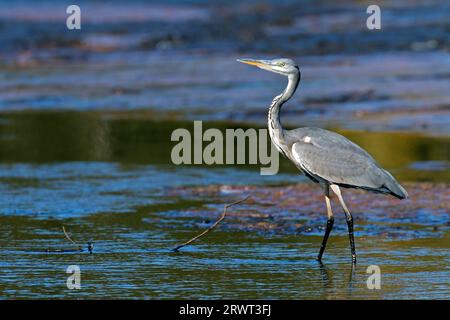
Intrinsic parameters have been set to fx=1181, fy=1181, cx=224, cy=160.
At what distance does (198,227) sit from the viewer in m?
10.6

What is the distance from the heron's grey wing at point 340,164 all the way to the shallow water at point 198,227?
58cm

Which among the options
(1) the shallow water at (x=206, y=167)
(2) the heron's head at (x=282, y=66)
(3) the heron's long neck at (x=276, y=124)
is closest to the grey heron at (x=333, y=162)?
(3) the heron's long neck at (x=276, y=124)

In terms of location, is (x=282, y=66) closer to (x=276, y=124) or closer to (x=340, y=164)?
(x=276, y=124)

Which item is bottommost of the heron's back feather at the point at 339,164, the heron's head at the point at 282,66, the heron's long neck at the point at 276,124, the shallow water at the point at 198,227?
the shallow water at the point at 198,227

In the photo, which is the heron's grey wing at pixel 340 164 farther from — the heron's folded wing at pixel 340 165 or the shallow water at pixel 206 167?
the shallow water at pixel 206 167

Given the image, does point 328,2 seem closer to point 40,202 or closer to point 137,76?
point 137,76

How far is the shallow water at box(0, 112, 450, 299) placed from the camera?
8453 mm

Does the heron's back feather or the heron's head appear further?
the heron's head

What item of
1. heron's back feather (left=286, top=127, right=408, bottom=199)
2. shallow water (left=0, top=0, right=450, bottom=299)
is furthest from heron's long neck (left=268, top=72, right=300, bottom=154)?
shallow water (left=0, top=0, right=450, bottom=299)

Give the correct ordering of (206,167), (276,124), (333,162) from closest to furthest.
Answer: (333,162) → (276,124) → (206,167)

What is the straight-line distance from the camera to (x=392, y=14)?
3359 cm

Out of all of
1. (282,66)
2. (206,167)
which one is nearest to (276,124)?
(282,66)

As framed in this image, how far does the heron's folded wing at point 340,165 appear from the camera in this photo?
30.6ft

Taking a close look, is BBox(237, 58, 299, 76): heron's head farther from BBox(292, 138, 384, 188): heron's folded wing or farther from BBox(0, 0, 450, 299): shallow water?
BBox(0, 0, 450, 299): shallow water
